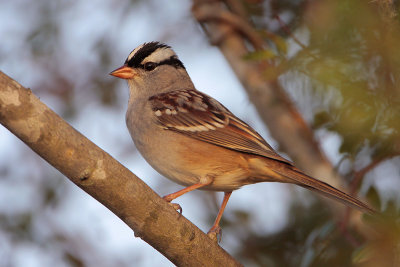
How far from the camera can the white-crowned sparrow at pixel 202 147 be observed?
374cm

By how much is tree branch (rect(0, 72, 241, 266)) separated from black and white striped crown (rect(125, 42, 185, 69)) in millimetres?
1960

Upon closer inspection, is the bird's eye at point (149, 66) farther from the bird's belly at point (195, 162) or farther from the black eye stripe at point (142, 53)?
the bird's belly at point (195, 162)

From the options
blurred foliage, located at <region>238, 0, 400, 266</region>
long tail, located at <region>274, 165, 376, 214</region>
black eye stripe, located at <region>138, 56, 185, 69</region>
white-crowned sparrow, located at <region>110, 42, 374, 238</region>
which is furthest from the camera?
black eye stripe, located at <region>138, 56, 185, 69</region>

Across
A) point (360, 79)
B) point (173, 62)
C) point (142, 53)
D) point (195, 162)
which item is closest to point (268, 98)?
point (173, 62)

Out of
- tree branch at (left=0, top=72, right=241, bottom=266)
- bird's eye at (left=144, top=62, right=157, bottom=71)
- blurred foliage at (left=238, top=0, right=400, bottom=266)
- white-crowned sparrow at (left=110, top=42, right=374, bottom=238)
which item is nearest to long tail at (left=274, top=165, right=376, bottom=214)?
white-crowned sparrow at (left=110, top=42, right=374, bottom=238)

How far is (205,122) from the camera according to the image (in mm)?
4047

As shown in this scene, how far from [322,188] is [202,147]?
0.90 meters

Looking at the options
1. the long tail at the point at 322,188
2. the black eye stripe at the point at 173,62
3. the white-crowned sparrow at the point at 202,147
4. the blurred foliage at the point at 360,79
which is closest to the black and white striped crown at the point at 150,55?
the black eye stripe at the point at 173,62

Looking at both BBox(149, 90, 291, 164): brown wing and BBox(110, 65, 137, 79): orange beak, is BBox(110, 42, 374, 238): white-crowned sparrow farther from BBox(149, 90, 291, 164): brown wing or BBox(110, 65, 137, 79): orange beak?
BBox(110, 65, 137, 79): orange beak

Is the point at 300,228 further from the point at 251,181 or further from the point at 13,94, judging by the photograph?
the point at 13,94

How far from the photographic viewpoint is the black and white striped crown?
4.58 m

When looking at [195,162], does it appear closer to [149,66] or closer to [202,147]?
[202,147]

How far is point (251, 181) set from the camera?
Result: 3873 millimetres

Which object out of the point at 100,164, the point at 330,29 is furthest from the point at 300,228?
the point at 100,164
